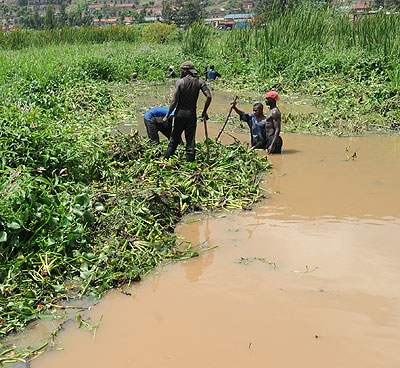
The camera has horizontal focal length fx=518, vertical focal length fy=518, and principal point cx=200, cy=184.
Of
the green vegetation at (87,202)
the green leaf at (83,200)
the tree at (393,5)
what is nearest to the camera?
the green vegetation at (87,202)

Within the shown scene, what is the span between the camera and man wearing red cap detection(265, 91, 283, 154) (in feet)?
26.2

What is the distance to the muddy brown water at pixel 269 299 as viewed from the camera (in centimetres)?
344

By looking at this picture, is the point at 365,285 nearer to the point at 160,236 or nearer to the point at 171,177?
the point at 160,236

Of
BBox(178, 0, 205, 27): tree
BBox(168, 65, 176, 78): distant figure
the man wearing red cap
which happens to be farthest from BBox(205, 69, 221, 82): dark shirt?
BBox(178, 0, 205, 27): tree

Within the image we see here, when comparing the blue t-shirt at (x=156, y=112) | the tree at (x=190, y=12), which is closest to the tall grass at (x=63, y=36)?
the blue t-shirt at (x=156, y=112)

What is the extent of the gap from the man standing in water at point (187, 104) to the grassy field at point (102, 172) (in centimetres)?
24

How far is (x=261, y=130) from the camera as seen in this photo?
823 centimetres

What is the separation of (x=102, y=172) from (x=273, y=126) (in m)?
3.01

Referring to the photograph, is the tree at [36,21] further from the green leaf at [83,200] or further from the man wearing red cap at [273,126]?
the green leaf at [83,200]

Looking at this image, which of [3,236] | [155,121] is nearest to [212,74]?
[155,121]

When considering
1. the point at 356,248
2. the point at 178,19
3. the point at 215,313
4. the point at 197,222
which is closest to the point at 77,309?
the point at 215,313

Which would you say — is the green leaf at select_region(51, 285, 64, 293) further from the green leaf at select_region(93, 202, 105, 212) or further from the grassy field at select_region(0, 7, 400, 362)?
the green leaf at select_region(93, 202, 105, 212)

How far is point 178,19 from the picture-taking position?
248 feet

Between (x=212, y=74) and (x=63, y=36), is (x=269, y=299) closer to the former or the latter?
(x=212, y=74)
